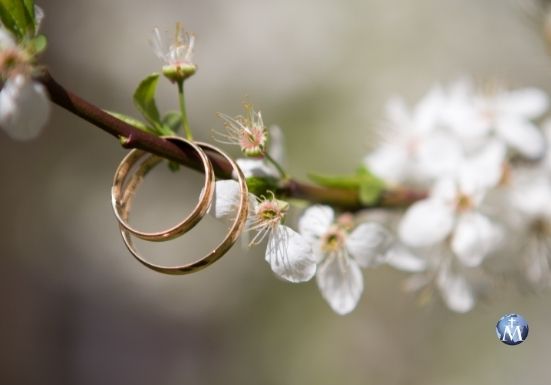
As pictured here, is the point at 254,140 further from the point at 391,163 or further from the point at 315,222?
the point at 391,163

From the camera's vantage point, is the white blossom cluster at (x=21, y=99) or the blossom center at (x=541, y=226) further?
the blossom center at (x=541, y=226)

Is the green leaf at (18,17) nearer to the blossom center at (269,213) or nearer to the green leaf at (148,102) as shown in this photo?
the green leaf at (148,102)

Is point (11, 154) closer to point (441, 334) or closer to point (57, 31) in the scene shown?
point (57, 31)

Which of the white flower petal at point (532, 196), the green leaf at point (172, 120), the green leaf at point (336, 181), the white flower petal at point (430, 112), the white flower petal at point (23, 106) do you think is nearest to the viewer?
the white flower petal at point (23, 106)

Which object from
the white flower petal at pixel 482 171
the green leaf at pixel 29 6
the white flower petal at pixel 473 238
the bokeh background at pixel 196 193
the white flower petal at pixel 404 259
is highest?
the bokeh background at pixel 196 193

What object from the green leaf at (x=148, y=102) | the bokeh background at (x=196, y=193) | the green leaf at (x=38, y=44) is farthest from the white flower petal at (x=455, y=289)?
the bokeh background at (x=196, y=193)

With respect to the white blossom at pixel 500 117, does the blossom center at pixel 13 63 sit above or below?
below
